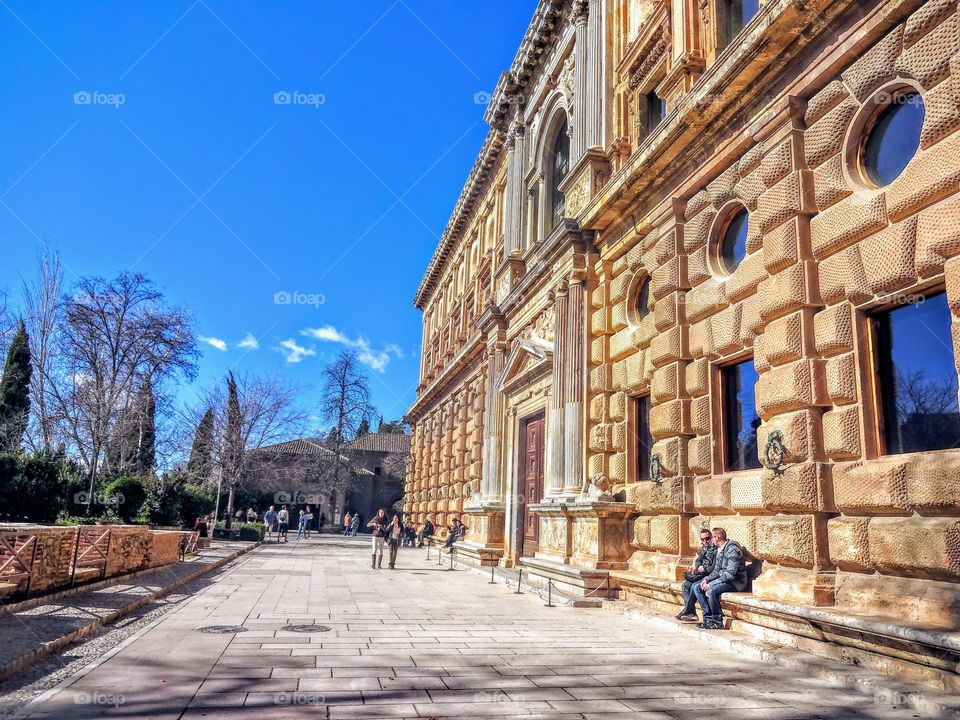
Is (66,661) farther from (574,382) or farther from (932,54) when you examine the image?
(932,54)

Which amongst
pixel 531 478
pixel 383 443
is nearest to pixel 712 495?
pixel 531 478

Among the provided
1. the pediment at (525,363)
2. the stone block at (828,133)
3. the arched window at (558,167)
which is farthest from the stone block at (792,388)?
the arched window at (558,167)

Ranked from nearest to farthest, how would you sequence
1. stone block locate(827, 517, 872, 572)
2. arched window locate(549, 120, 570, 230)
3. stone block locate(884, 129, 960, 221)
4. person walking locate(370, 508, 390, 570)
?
1. stone block locate(884, 129, 960, 221)
2. stone block locate(827, 517, 872, 572)
3. arched window locate(549, 120, 570, 230)
4. person walking locate(370, 508, 390, 570)

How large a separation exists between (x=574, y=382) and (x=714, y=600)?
5.92m

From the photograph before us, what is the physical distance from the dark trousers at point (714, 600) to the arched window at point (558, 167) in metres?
11.2

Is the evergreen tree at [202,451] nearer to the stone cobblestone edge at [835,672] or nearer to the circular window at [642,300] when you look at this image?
the circular window at [642,300]

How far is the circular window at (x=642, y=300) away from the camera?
1267 centimetres

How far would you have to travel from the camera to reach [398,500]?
63875 millimetres

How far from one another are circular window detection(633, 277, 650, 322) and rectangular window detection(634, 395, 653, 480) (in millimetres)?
1508

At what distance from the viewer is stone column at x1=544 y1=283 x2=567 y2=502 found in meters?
14.4

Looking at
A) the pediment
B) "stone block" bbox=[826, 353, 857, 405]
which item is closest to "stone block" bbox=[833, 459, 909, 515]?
"stone block" bbox=[826, 353, 857, 405]

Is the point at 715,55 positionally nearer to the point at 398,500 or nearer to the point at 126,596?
the point at 126,596

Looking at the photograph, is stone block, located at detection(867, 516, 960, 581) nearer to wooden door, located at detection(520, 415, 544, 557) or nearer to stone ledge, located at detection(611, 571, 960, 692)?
stone ledge, located at detection(611, 571, 960, 692)

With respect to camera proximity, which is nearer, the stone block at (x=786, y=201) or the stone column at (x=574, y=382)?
the stone block at (x=786, y=201)
